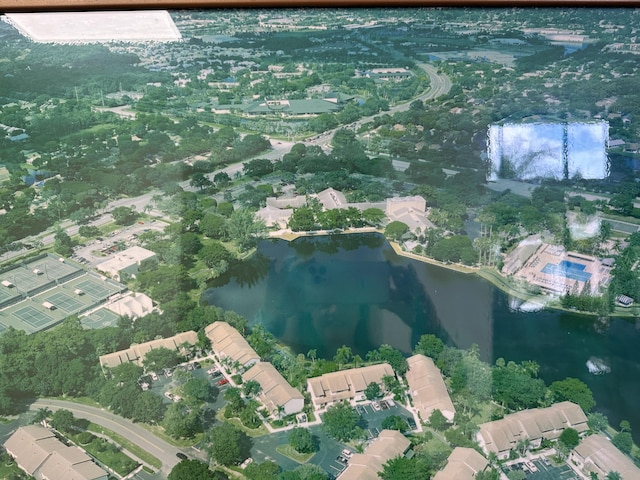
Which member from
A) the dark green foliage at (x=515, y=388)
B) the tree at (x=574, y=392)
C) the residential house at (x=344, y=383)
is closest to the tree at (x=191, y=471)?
the residential house at (x=344, y=383)

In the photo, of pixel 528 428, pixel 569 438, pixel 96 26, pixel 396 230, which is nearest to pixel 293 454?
pixel 528 428

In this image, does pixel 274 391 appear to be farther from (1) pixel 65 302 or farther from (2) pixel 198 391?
(1) pixel 65 302

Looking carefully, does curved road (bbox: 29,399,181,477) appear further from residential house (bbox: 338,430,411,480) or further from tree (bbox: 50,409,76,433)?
residential house (bbox: 338,430,411,480)

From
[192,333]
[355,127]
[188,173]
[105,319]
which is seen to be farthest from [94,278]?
[355,127]

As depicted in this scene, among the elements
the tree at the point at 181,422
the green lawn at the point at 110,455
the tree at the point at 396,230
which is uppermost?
the tree at the point at 396,230

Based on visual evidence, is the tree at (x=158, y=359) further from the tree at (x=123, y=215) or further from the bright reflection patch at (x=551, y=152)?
the bright reflection patch at (x=551, y=152)

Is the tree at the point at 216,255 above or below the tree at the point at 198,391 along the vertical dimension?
above
